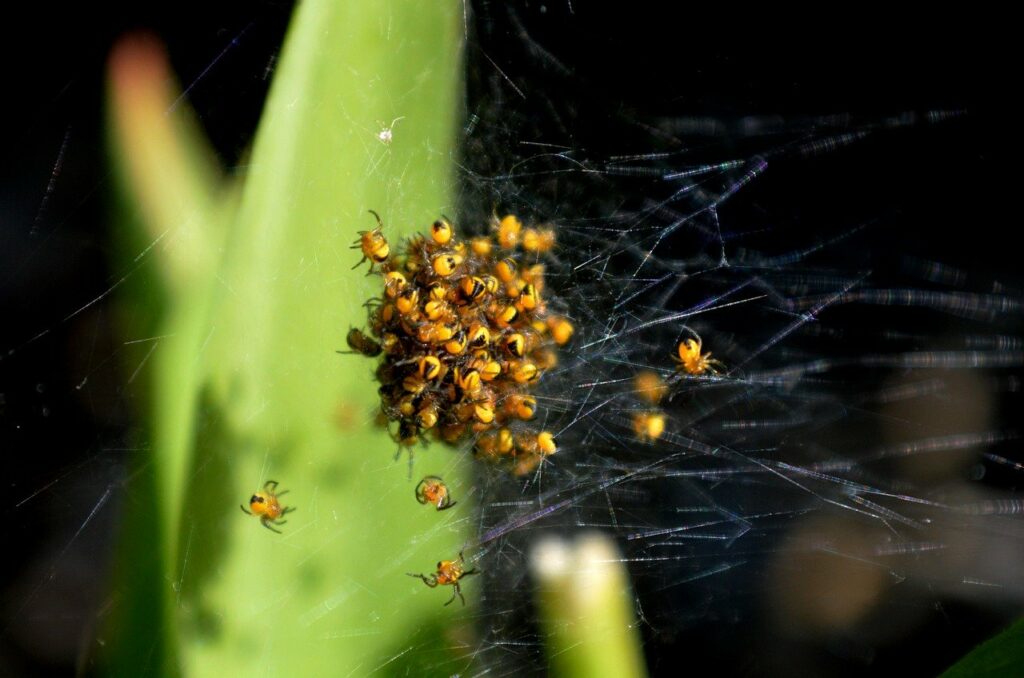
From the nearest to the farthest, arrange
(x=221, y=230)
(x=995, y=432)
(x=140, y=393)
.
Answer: (x=221, y=230) < (x=140, y=393) < (x=995, y=432)

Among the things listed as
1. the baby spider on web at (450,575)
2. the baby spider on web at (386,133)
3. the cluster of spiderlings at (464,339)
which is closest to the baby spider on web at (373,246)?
the cluster of spiderlings at (464,339)

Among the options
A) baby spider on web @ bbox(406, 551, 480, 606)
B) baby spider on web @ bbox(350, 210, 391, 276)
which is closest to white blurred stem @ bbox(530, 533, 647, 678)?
baby spider on web @ bbox(406, 551, 480, 606)

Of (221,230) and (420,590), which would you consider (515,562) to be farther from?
(221,230)

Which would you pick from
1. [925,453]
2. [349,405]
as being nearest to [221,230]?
[349,405]

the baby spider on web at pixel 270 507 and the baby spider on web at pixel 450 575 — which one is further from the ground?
the baby spider on web at pixel 270 507

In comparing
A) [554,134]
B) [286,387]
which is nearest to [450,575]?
[286,387]

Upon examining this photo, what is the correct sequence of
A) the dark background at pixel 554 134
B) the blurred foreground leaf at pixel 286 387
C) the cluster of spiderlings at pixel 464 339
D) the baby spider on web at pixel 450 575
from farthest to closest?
the dark background at pixel 554 134 → the cluster of spiderlings at pixel 464 339 → the baby spider on web at pixel 450 575 → the blurred foreground leaf at pixel 286 387

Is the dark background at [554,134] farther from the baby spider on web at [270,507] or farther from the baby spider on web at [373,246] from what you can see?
the baby spider on web at [270,507]
